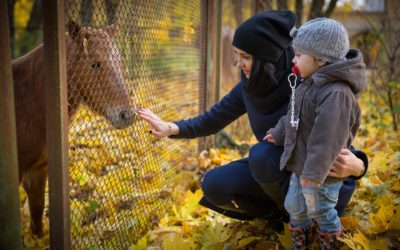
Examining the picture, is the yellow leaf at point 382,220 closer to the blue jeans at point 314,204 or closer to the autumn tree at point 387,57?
the blue jeans at point 314,204

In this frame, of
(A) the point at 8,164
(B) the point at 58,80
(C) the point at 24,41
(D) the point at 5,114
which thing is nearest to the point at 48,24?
(B) the point at 58,80

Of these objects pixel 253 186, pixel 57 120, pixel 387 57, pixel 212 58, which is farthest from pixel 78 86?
pixel 387 57

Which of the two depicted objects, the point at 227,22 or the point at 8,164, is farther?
the point at 227,22

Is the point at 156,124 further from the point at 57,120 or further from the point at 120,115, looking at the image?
the point at 57,120

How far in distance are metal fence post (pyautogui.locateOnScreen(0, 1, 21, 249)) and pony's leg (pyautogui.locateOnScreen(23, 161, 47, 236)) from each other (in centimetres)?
148

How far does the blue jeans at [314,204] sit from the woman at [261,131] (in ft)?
0.39

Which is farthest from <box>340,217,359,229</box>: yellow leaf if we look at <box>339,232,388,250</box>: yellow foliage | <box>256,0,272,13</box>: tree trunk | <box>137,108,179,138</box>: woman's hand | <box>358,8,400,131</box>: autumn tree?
<box>256,0,272,13</box>: tree trunk

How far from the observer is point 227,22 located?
1098cm

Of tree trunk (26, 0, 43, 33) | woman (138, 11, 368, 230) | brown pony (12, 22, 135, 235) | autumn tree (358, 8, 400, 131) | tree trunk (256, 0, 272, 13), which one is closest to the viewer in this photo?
woman (138, 11, 368, 230)

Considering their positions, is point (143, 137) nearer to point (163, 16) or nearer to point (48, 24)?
point (163, 16)

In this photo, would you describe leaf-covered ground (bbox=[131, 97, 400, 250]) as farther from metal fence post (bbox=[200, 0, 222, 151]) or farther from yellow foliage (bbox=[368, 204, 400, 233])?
metal fence post (bbox=[200, 0, 222, 151])

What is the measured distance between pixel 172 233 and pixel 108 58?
140cm

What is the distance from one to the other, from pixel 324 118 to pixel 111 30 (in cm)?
165

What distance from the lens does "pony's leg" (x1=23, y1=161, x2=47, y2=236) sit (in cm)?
367
